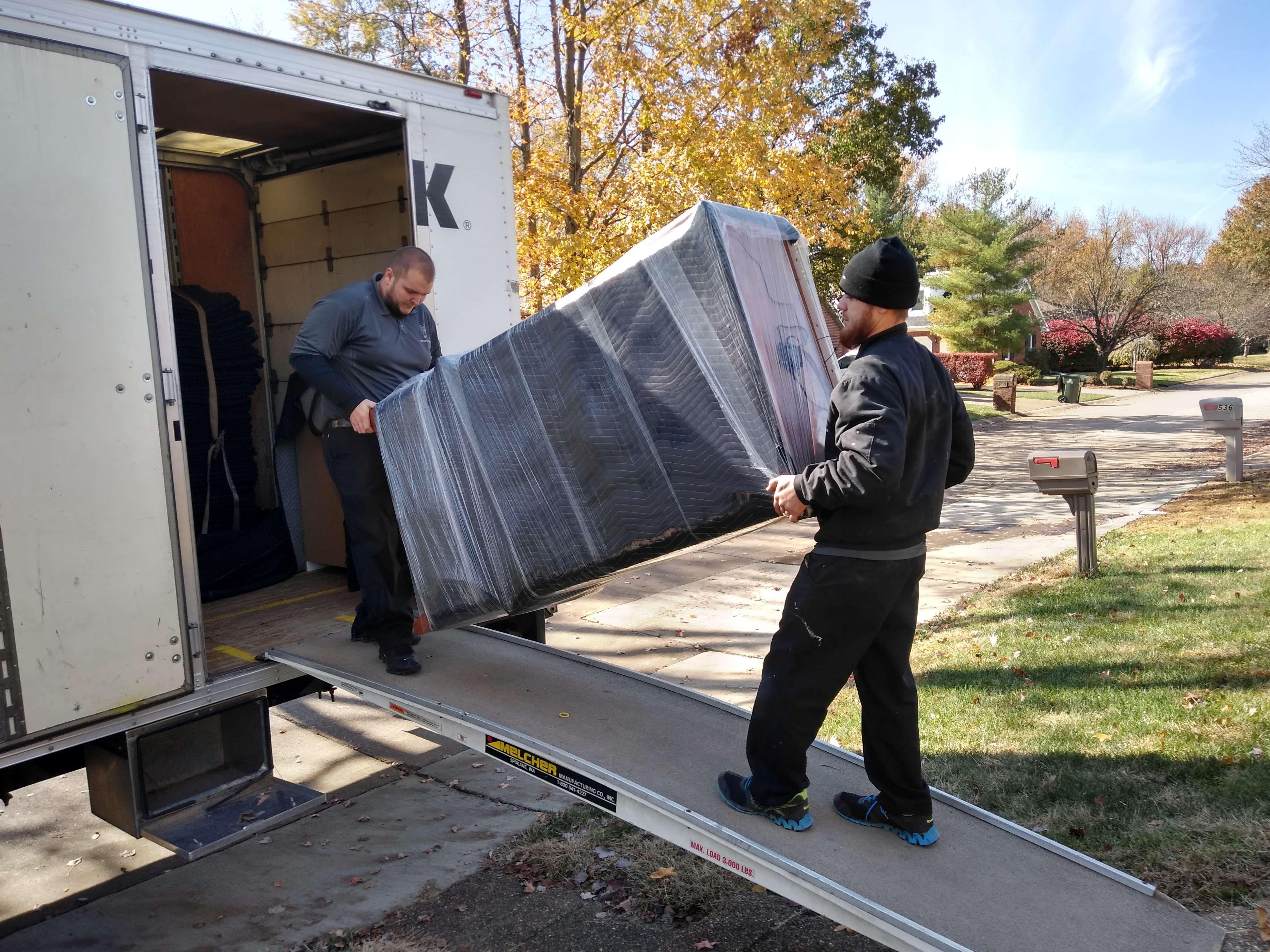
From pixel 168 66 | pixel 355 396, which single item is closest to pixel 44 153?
pixel 168 66

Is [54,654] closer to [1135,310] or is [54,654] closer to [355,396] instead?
[355,396]

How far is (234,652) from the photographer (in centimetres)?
404

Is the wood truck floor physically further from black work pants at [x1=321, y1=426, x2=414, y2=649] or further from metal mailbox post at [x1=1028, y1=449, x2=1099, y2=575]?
metal mailbox post at [x1=1028, y1=449, x2=1099, y2=575]

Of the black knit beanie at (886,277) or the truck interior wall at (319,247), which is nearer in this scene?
the black knit beanie at (886,277)

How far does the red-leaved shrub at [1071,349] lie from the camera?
39.1 metres

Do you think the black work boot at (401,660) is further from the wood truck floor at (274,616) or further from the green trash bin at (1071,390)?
the green trash bin at (1071,390)

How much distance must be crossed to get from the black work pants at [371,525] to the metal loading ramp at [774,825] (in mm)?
189

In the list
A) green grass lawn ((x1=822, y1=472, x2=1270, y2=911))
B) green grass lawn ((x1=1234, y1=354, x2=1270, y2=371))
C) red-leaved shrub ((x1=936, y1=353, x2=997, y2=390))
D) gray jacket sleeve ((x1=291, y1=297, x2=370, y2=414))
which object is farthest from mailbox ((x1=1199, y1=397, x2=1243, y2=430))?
green grass lawn ((x1=1234, y1=354, x2=1270, y2=371))

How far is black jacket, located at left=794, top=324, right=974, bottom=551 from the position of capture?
2.54m

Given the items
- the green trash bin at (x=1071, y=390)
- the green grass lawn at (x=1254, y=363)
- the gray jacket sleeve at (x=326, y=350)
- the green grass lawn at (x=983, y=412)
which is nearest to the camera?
the gray jacket sleeve at (x=326, y=350)

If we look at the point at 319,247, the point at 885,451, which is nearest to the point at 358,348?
the point at 319,247

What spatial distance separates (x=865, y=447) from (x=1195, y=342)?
47.5 m

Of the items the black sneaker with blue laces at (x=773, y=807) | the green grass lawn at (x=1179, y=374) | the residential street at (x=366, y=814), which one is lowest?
the residential street at (x=366, y=814)

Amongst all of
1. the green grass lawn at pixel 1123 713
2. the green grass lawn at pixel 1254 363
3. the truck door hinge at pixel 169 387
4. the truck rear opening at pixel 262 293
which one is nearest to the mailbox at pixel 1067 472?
the green grass lawn at pixel 1123 713
